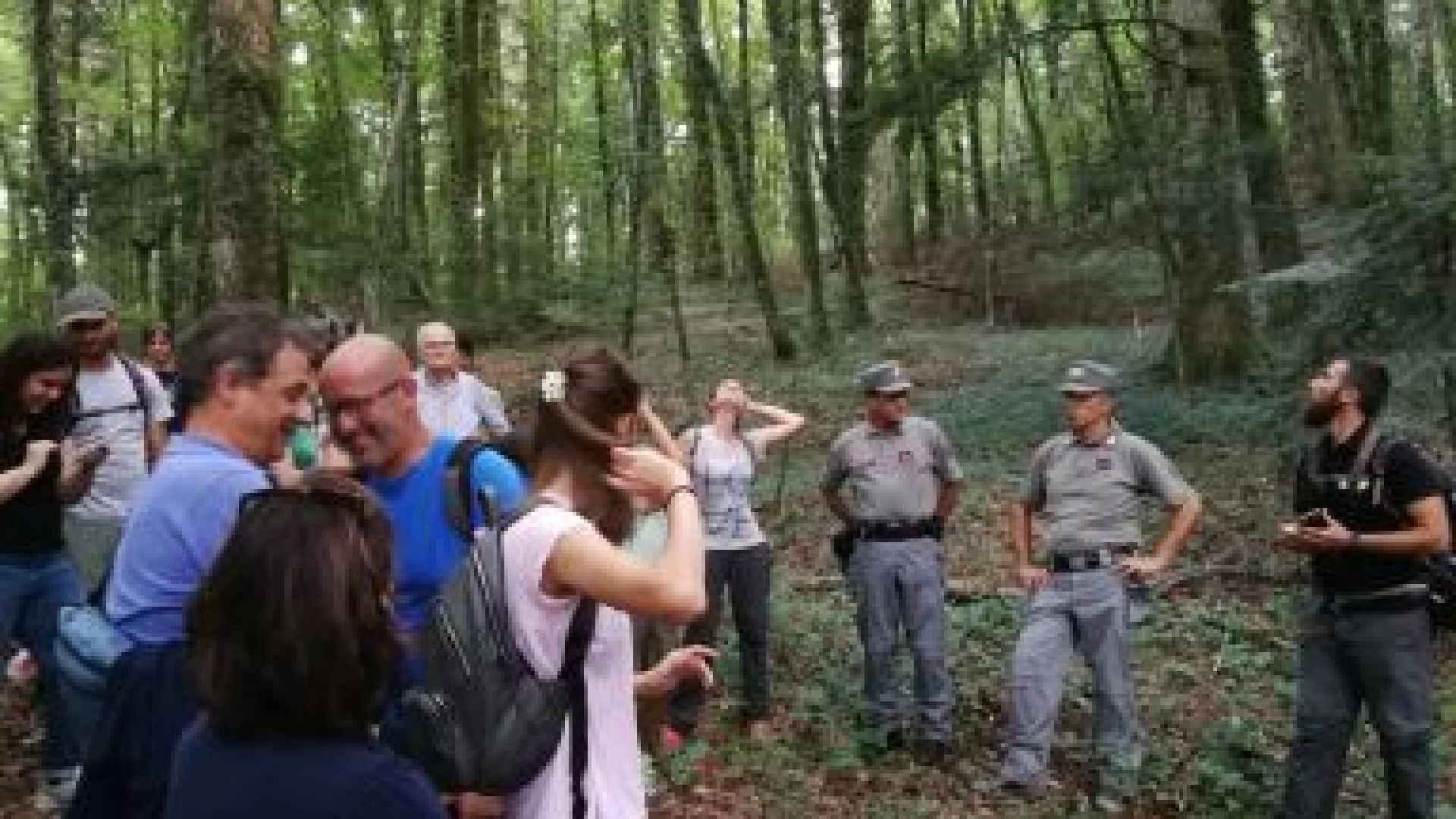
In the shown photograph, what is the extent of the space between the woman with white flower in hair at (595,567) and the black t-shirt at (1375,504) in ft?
14.3

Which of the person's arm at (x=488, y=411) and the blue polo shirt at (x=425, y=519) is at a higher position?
the person's arm at (x=488, y=411)

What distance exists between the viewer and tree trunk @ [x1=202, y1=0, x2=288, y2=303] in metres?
7.70

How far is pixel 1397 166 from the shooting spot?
877 centimetres

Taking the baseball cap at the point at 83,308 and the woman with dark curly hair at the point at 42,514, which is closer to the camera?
the woman with dark curly hair at the point at 42,514

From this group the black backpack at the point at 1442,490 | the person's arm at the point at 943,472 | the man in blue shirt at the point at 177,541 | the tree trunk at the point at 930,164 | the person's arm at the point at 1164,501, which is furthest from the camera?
the tree trunk at the point at 930,164

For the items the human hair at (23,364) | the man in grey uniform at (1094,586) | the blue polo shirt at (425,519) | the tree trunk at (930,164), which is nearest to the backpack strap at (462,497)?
the blue polo shirt at (425,519)

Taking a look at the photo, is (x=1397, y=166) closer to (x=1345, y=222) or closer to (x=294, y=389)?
(x=1345, y=222)

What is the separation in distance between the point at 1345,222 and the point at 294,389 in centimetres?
851

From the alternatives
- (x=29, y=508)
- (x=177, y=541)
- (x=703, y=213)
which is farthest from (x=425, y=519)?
(x=703, y=213)

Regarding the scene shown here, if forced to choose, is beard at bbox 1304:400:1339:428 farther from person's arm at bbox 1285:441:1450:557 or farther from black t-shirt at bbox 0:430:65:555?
black t-shirt at bbox 0:430:65:555

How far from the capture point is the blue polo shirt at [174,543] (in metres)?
3.06

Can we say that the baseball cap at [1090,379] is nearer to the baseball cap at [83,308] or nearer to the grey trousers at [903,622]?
the grey trousers at [903,622]

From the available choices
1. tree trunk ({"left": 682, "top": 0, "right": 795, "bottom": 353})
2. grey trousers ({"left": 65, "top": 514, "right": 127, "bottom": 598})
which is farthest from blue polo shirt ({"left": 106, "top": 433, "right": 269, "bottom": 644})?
tree trunk ({"left": 682, "top": 0, "right": 795, "bottom": 353})

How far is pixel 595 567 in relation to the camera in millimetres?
2711
